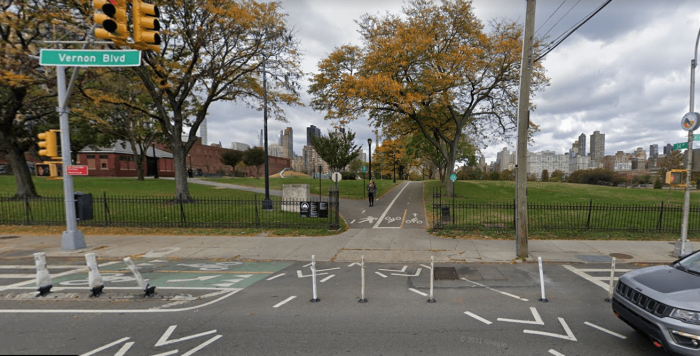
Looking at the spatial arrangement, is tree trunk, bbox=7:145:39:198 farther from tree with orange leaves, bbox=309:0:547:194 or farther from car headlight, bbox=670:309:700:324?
car headlight, bbox=670:309:700:324

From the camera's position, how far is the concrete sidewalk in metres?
8.55

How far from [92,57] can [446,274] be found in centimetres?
1107

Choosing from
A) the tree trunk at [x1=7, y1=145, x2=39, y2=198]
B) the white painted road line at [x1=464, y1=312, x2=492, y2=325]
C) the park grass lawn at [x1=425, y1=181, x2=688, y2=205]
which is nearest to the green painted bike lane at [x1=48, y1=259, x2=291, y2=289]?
the white painted road line at [x1=464, y1=312, x2=492, y2=325]

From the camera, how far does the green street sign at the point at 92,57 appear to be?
735 cm

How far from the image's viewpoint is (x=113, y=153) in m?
44.2

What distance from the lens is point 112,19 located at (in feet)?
20.0

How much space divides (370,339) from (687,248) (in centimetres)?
1118

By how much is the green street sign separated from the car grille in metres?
10.9

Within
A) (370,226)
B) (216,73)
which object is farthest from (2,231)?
(370,226)

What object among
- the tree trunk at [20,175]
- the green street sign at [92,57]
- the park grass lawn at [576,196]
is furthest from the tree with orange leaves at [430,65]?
the tree trunk at [20,175]

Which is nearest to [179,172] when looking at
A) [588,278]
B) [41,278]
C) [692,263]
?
[41,278]

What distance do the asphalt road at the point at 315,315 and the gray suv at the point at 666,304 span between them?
1.91ft

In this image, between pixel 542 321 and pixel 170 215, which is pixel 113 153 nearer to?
pixel 170 215

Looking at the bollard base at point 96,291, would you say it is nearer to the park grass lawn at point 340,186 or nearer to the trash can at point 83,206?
the trash can at point 83,206
